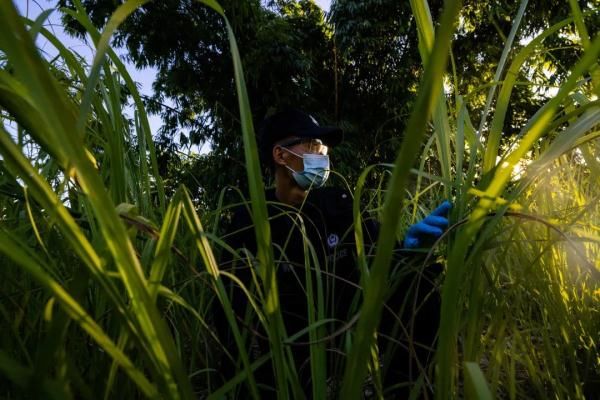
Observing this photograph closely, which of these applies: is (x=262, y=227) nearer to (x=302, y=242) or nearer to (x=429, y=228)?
(x=429, y=228)

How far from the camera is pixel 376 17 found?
273 inches

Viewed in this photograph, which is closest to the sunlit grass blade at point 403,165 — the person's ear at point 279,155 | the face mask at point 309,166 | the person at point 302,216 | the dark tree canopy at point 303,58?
the person at point 302,216

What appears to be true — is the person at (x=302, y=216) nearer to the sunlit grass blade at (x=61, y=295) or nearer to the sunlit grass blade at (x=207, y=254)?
the sunlit grass blade at (x=207, y=254)

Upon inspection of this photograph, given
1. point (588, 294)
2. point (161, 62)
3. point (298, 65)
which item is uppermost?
point (161, 62)

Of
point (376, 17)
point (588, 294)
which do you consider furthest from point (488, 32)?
point (588, 294)

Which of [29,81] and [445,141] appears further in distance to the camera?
[445,141]

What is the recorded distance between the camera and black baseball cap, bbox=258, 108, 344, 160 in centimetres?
152

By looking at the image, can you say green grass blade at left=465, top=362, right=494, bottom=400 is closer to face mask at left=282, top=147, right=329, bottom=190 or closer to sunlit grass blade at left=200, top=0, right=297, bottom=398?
sunlit grass blade at left=200, top=0, right=297, bottom=398

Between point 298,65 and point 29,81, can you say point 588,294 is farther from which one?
point 298,65

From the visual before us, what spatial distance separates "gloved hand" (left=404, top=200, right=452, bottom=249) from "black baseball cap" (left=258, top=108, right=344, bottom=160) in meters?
0.76

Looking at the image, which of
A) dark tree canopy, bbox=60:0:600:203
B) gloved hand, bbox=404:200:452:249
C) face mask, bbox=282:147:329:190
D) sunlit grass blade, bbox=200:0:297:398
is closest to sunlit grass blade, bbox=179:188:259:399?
sunlit grass blade, bbox=200:0:297:398

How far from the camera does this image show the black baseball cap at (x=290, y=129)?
59.9 inches

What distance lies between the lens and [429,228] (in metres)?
0.72

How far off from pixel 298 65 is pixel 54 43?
6.02m
